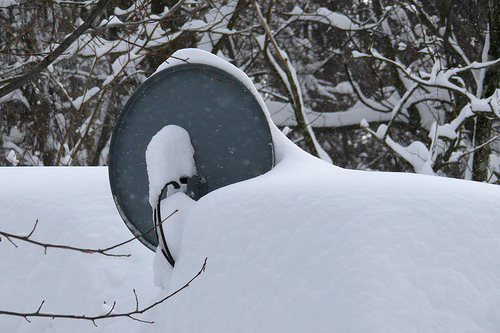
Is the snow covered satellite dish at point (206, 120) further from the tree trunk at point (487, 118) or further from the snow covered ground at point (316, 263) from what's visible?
the tree trunk at point (487, 118)

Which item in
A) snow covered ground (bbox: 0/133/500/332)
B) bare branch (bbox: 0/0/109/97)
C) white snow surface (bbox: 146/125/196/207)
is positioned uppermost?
bare branch (bbox: 0/0/109/97)

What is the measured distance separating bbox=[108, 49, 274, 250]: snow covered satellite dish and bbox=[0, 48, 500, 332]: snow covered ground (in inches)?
5.6

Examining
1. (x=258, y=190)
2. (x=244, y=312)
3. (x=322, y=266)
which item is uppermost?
(x=258, y=190)

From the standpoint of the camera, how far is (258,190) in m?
1.64

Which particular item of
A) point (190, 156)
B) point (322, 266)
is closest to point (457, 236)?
point (322, 266)

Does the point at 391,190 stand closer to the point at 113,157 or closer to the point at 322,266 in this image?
the point at 322,266

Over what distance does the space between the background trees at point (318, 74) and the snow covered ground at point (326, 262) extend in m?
4.82

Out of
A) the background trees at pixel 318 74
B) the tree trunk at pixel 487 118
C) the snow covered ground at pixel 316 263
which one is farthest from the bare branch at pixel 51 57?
the tree trunk at pixel 487 118

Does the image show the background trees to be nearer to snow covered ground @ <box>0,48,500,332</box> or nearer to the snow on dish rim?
the snow on dish rim

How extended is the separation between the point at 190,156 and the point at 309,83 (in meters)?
10.7

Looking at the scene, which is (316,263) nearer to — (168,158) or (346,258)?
(346,258)

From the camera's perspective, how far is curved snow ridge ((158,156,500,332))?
1.13m

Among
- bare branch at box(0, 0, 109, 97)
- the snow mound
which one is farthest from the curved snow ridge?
bare branch at box(0, 0, 109, 97)

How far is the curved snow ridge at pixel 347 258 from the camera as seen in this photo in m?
1.13
